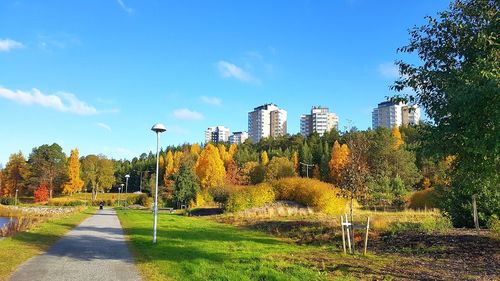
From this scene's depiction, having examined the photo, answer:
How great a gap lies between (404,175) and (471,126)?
73.3m

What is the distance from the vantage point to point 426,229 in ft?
56.1

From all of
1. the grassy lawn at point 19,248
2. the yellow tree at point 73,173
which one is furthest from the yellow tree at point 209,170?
the grassy lawn at point 19,248

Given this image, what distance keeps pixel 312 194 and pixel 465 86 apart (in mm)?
27134

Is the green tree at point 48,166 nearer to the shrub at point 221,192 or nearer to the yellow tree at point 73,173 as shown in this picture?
the yellow tree at point 73,173

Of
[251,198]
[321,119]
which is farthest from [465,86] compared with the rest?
[321,119]

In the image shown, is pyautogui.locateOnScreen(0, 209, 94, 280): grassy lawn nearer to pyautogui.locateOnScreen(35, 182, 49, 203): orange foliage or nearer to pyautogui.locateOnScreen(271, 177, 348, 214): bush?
pyautogui.locateOnScreen(271, 177, 348, 214): bush

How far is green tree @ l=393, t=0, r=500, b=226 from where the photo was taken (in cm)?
714

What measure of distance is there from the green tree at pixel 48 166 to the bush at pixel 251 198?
74.0 m

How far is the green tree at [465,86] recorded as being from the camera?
714 cm

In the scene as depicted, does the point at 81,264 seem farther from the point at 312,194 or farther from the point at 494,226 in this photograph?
the point at 312,194

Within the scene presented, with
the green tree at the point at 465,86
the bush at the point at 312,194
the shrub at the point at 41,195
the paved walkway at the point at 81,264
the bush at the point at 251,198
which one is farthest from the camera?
the shrub at the point at 41,195

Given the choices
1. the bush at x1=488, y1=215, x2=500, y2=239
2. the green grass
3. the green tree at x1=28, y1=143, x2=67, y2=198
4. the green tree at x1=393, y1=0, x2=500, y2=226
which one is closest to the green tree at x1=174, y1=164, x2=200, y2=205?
the green grass

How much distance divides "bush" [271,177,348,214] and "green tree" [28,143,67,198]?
251 ft

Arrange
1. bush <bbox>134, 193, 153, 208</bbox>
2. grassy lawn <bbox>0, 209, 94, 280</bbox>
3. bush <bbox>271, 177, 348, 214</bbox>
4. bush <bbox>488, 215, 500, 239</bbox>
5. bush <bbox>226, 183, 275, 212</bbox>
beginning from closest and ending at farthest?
grassy lawn <bbox>0, 209, 94, 280</bbox>
bush <bbox>488, 215, 500, 239</bbox>
bush <bbox>271, 177, 348, 214</bbox>
bush <bbox>226, 183, 275, 212</bbox>
bush <bbox>134, 193, 153, 208</bbox>
